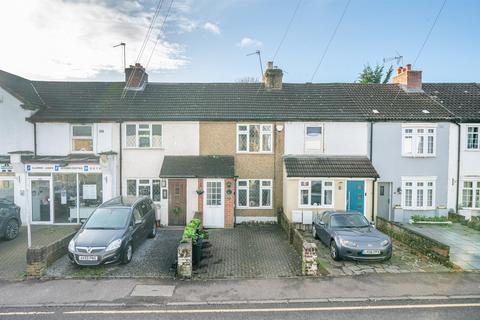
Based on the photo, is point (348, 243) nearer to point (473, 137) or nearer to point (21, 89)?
point (473, 137)

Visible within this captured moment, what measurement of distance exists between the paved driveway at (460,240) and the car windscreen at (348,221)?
300 cm

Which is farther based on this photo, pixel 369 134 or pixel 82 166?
pixel 369 134

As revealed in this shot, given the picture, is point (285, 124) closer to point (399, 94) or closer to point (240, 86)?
point (240, 86)

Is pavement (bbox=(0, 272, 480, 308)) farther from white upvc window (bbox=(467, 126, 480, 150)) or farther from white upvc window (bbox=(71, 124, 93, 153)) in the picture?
white upvc window (bbox=(467, 126, 480, 150))

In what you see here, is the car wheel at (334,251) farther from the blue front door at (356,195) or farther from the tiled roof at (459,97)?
the tiled roof at (459,97)

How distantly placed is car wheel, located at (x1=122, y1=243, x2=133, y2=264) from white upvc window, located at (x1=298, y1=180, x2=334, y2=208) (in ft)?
25.8

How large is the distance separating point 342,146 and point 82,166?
496 inches

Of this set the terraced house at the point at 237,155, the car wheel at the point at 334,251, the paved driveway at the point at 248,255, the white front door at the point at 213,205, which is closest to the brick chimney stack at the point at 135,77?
the terraced house at the point at 237,155

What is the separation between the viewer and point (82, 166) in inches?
593

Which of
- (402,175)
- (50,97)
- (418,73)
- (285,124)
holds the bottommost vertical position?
(402,175)

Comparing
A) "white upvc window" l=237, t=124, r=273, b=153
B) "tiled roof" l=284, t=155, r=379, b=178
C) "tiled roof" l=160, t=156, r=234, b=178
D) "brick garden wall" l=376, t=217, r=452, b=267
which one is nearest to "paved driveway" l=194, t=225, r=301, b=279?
"tiled roof" l=160, t=156, r=234, b=178

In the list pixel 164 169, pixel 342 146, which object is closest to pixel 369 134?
pixel 342 146

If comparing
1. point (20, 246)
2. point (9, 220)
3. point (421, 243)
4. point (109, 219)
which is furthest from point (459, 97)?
point (9, 220)

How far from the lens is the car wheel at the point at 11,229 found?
12648mm
